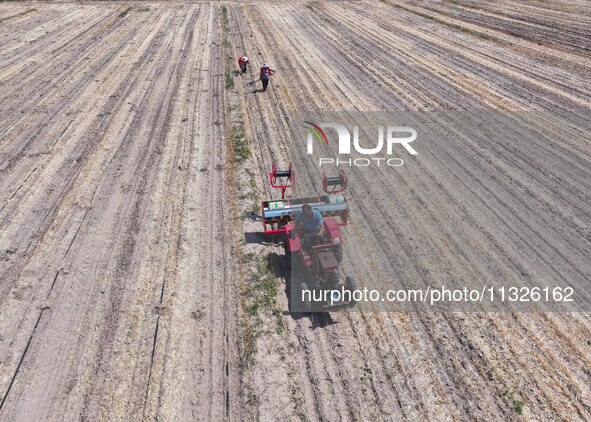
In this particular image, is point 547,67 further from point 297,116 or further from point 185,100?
point 185,100

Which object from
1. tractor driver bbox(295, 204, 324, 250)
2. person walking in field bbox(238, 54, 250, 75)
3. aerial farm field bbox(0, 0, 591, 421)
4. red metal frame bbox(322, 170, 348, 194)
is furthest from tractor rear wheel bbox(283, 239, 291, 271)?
person walking in field bbox(238, 54, 250, 75)

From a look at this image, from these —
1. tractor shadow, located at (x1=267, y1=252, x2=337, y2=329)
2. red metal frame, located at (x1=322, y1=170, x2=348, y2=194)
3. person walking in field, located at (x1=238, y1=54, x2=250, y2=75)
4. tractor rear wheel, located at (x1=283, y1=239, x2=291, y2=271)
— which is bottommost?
tractor shadow, located at (x1=267, y1=252, x2=337, y2=329)

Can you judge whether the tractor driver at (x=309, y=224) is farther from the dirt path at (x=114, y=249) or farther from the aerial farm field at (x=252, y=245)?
the dirt path at (x=114, y=249)

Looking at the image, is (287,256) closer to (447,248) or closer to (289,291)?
(289,291)

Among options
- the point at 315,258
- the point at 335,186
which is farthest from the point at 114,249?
the point at 335,186

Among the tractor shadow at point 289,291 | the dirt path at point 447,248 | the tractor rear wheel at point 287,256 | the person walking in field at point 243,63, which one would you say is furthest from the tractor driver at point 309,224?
the person walking in field at point 243,63

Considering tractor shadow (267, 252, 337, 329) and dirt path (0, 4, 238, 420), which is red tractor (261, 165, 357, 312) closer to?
tractor shadow (267, 252, 337, 329)
